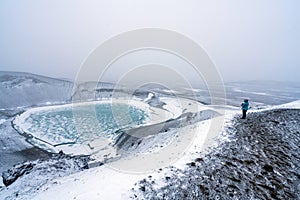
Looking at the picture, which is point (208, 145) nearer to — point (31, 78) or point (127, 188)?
point (127, 188)

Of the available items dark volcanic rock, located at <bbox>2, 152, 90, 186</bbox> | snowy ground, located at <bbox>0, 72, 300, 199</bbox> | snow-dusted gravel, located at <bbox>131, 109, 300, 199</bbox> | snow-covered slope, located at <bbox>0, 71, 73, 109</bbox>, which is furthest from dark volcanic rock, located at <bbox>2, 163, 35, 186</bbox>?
snow-covered slope, located at <bbox>0, 71, 73, 109</bbox>

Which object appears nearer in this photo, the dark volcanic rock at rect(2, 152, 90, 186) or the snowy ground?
the snowy ground

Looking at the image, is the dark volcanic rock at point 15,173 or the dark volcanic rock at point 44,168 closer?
the dark volcanic rock at point 44,168

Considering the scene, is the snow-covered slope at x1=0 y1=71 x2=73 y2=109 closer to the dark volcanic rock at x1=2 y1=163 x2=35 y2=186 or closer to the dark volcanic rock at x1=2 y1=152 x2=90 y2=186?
the dark volcanic rock at x1=2 y1=163 x2=35 y2=186

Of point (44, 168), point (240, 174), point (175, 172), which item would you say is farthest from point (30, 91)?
point (240, 174)

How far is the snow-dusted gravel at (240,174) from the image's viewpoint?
18.3 feet

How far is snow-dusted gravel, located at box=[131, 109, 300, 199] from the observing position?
18.3ft

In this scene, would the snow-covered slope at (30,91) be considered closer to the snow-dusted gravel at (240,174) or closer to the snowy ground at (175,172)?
the snowy ground at (175,172)

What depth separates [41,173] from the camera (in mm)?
10164

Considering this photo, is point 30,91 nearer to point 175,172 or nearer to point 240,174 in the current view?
point 175,172

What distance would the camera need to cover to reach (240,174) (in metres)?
6.56

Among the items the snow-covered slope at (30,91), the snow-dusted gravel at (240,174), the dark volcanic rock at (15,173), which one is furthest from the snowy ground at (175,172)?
the snow-covered slope at (30,91)

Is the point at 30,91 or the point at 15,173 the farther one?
the point at 30,91

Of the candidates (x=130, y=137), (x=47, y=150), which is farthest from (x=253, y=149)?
(x=47, y=150)
